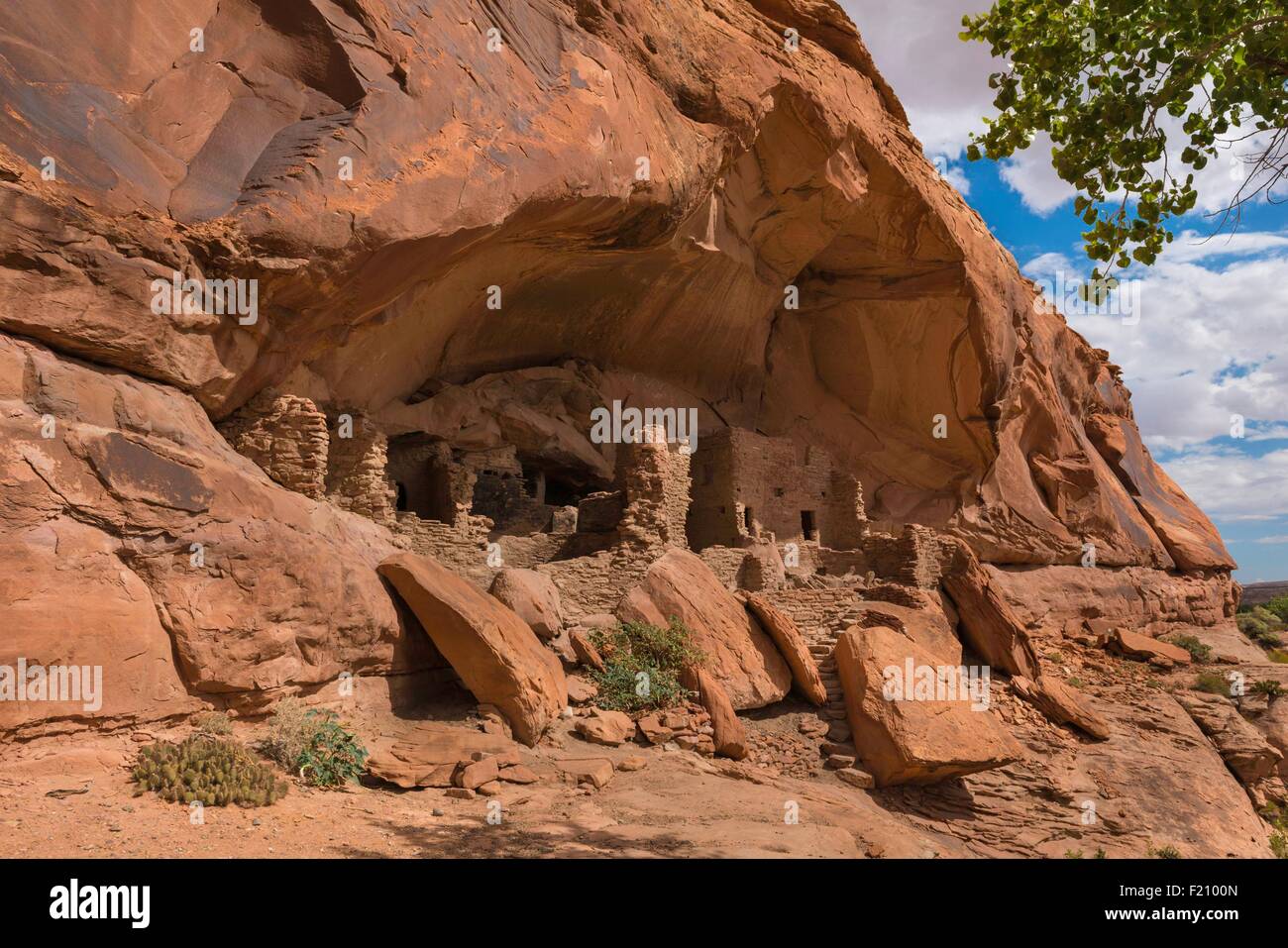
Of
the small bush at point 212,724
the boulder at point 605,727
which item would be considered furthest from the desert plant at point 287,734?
the boulder at point 605,727

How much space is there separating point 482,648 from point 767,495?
10732 millimetres

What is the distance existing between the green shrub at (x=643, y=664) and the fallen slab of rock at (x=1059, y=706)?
7052 mm

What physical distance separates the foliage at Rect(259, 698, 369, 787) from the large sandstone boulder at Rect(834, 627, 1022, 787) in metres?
6.87

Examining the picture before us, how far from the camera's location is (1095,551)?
1003 inches

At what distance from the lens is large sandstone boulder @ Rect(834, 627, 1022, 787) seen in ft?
37.4

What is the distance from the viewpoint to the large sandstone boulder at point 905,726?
37.4ft

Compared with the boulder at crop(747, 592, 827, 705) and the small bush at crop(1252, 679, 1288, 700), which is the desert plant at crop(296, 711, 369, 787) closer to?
the boulder at crop(747, 592, 827, 705)

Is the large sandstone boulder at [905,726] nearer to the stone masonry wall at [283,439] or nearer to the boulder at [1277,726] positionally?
the boulder at [1277,726]

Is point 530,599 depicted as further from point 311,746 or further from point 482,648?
point 311,746

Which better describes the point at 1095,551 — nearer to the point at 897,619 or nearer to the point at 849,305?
the point at 849,305

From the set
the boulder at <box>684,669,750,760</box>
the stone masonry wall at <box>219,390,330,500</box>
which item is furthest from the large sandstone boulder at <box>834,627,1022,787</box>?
the stone masonry wall at <box>219,390,330,500</box>

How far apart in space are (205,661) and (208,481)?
5.73 ft

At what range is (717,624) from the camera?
12.8 metres

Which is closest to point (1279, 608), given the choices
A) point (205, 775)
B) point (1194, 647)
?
point (1194, 647)
